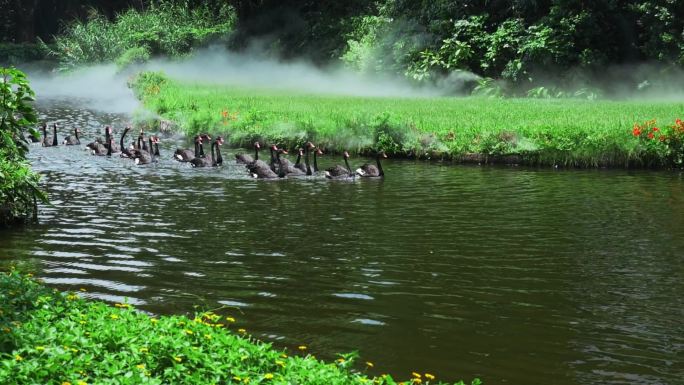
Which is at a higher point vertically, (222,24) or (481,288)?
(222,24)

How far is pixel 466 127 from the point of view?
963 inches

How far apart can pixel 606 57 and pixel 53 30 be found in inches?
2351

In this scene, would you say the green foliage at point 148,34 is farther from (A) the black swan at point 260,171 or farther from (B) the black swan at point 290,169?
(A) the black swan at point 260,171

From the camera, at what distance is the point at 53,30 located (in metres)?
82.2

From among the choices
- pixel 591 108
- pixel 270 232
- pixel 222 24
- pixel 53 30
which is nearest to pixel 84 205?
pixel 270 232

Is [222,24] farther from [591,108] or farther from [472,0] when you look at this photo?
[591,108]

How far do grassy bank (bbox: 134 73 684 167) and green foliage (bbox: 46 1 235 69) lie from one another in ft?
105

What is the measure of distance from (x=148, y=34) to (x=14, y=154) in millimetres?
52575

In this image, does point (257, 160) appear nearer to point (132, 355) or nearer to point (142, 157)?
point (142, 157)

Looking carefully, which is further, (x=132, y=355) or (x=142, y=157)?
(x=142, y=157)

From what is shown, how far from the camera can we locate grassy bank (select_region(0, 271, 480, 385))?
6430 mm

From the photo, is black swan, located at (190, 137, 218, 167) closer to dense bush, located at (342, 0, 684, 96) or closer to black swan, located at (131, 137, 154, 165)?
black swan, located at (131, 137, 154, 165)

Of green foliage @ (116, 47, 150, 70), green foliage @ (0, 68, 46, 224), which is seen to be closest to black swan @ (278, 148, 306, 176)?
green foliage @ (0, 68, 46, 224)

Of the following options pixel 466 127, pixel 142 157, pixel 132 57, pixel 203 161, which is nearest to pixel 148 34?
pixel 132 57
